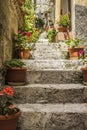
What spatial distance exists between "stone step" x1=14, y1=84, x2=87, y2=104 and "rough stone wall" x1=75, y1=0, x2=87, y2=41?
2478 millimetres

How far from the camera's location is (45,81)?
416 cm

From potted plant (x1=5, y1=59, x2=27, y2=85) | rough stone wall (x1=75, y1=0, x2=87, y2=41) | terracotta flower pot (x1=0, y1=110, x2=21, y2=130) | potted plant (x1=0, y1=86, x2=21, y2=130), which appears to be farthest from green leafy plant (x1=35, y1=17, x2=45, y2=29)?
terracotta flower pot (x1=0, y1=110, x2=21, y2=130)

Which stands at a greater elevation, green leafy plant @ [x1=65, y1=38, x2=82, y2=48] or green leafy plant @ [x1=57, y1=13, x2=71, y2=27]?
green leafy plant @ [x1=57, y1=13, x2=71, y2=27]

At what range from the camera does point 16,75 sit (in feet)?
12.9

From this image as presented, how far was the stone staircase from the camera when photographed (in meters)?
3.19

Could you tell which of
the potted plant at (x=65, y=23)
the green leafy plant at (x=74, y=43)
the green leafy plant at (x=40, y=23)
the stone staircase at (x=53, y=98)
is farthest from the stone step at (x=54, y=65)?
the green leafy plant at (x=40, y=23)

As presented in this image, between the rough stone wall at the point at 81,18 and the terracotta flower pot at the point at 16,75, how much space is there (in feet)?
8.11

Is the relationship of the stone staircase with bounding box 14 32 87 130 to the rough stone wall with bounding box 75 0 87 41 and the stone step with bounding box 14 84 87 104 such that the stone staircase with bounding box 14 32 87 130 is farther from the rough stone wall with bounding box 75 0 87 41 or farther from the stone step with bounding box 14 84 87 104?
the rough stone wall with bounding box 75 0 87 41

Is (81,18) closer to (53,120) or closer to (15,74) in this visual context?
(15,74)

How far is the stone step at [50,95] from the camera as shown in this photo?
3.68 m

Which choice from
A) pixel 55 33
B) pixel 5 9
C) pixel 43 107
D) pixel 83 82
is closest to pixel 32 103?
pixel 43 107

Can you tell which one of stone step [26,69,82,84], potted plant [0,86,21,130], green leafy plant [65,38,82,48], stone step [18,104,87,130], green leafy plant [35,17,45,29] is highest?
green leafy plant [35,17,45,29]

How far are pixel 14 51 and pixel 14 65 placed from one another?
1.30 m

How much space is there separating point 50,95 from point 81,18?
2869 millimetres
